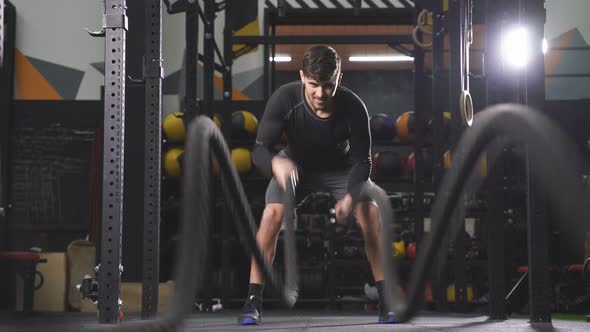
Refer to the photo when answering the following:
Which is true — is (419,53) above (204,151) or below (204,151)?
above

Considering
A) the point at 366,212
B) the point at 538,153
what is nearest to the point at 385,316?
the point at 366,212

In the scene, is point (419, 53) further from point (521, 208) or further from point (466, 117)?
point (466, 117)

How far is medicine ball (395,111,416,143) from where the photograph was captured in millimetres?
6963

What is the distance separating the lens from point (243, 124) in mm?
7012

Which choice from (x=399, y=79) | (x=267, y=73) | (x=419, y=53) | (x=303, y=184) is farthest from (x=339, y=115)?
(x=399, y=79)

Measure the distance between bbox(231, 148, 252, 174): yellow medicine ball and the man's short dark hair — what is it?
4206 mm

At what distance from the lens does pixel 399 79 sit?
11305 mm

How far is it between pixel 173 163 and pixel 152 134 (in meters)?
3.41

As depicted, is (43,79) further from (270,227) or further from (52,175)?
(270,227)

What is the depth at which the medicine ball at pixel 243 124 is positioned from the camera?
23.0 feet

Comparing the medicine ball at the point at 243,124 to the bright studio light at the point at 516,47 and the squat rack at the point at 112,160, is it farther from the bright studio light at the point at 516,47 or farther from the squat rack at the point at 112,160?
the squat rack at the point at 112,160

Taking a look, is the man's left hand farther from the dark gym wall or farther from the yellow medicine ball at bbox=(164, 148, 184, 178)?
the dark gym wall

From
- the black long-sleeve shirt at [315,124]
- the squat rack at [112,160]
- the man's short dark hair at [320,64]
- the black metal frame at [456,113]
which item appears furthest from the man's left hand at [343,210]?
the black metal frame at [456,113]

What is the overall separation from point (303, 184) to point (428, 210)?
4188mm
